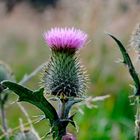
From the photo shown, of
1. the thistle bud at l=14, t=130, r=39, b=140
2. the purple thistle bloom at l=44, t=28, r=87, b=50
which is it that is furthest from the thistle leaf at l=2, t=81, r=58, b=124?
the thistle bud at l=14, t=130, r=39, b=140

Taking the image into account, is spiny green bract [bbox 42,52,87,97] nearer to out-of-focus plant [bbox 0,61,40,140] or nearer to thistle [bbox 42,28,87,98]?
thistle [bbox 42,28,87,98]

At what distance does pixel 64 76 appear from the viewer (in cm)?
281

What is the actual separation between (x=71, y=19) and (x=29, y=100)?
6.67m

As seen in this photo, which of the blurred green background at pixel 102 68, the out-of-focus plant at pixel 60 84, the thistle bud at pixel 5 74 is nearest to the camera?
the out-of-focus plant at pixel 60 84

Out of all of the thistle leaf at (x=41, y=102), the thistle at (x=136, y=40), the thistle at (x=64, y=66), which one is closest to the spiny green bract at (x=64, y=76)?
the thistle at (x=64, y=66)

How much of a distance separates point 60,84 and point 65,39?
228mm

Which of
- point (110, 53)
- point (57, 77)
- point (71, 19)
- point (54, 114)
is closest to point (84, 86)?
point (57, 77)

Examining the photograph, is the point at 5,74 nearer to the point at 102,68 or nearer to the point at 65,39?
the point at 65,39

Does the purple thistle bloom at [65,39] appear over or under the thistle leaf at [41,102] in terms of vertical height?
over

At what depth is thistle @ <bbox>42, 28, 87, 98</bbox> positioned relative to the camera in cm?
264

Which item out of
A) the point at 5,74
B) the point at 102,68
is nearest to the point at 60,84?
the point at 5,74

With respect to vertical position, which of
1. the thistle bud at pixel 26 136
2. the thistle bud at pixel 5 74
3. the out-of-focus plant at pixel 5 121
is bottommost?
the thistle bud at pixel 26 136

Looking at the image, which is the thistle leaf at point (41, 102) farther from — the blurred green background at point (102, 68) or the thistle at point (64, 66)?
the blurred green background at point (102, 68)

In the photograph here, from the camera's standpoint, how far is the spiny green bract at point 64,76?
2676mm
